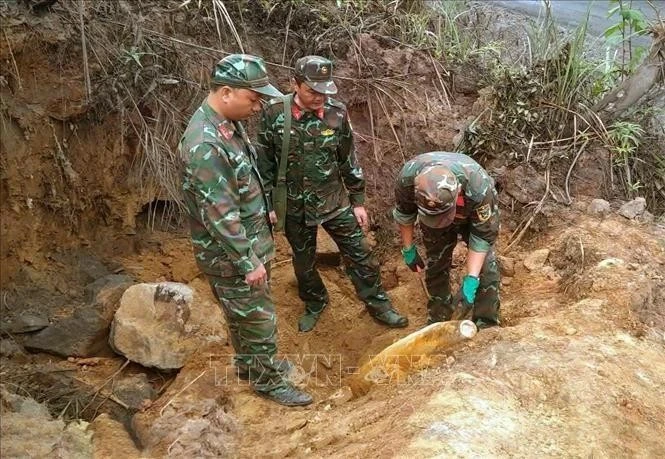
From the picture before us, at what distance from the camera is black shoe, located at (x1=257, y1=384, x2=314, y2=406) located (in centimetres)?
349

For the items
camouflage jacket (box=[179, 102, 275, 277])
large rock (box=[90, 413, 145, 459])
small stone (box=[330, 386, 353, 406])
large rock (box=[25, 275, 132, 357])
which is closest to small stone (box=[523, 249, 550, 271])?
small stone (box=[330, 386, 353, 406])

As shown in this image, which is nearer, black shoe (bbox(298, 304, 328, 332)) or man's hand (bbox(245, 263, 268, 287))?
man's hand (bbox(245, 263, 268, 287))

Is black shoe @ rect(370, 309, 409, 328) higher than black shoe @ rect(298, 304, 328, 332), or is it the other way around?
black shoe @ rect(370, 309, 409, 328)

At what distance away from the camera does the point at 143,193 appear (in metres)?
4.61

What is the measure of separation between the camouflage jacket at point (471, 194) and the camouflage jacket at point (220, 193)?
843 mm

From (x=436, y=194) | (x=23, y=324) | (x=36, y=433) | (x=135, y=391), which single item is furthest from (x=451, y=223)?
(x=23, y=324)

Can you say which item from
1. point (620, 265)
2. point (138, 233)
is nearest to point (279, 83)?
point (138, 233)

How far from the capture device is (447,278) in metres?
3.96

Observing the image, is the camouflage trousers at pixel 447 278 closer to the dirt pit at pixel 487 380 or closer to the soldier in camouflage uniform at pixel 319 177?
the dirt pit at pixel 487 380

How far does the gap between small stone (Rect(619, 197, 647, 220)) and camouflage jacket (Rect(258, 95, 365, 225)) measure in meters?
1.90

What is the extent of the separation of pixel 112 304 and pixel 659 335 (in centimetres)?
334

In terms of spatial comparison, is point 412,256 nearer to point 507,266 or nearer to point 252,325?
point 507,266

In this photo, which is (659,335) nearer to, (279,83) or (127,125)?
(279,83)

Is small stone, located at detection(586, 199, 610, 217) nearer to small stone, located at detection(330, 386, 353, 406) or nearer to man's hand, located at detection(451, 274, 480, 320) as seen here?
man's hand, located at detection(451, 274, 480, 320)
